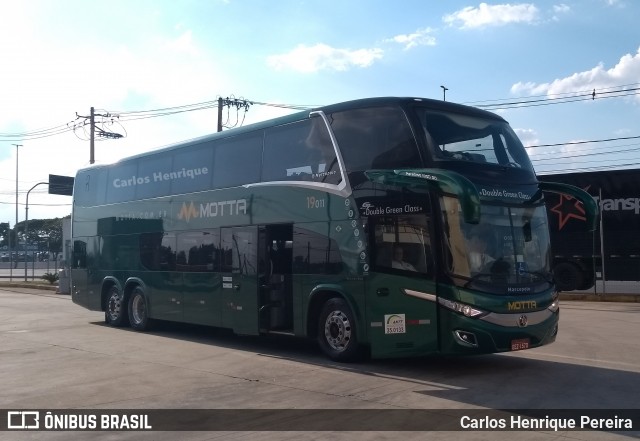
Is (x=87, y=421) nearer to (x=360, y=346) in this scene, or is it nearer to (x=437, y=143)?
(x=360, y=346)

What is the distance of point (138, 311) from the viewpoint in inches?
687

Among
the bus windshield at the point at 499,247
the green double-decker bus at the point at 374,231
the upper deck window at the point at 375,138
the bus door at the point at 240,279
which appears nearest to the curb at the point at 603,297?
the green double-decker bus at the point at 374,231

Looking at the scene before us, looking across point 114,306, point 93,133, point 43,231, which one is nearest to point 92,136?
point 93,133

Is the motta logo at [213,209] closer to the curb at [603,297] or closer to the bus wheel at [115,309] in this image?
the bus wheel at [115,309]

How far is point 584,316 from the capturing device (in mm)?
20047

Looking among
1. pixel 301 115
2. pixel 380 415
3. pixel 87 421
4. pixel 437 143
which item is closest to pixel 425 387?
pixel 380 415

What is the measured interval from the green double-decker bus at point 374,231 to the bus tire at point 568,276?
16273 millimetres

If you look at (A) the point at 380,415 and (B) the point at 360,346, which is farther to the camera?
(B) the point at 360,346

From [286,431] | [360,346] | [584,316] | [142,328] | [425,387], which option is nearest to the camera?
[286,431]

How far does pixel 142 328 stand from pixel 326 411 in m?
10.1

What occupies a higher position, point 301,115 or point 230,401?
point 301,115

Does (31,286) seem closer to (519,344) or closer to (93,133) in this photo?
(93,133)

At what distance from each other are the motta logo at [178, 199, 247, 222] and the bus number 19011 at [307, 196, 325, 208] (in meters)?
1.98

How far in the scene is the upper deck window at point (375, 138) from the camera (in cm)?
1058
